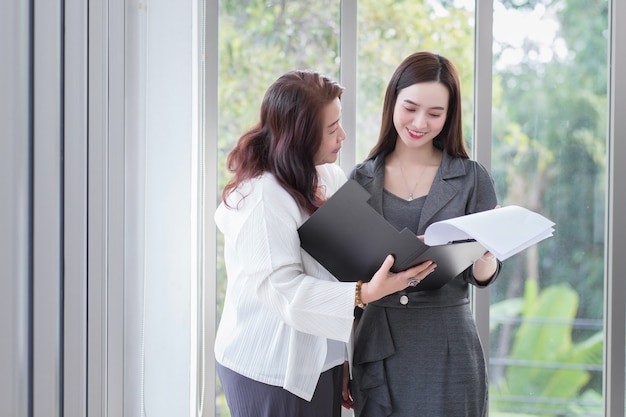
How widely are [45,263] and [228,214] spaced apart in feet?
2.01

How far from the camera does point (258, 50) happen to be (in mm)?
2279

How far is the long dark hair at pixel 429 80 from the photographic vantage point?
5.30 ft

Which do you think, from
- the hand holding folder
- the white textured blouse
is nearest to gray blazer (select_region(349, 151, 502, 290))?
the hand holding folder

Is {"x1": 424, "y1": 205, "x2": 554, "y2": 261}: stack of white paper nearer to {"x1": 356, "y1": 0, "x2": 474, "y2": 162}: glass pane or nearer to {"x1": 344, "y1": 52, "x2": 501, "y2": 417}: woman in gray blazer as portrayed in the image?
{"x1": 344, "y1": 52, "x2": 501, "y2": 417}: woman in gray blazer

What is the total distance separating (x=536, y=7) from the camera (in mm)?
2236

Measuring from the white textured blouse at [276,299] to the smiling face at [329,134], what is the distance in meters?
0.14

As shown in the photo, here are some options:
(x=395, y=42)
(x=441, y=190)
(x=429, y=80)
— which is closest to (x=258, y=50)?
(x=395, y=42)

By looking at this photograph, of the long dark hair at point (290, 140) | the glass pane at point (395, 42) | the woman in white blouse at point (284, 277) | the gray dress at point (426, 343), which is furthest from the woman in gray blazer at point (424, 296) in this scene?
the glass pane at point (395, 42)

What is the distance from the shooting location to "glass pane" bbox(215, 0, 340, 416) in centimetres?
227

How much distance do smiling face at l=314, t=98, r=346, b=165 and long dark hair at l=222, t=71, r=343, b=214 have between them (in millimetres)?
12

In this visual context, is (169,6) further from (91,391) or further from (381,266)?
(91,391)

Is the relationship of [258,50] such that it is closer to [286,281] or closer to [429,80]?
[429,80]

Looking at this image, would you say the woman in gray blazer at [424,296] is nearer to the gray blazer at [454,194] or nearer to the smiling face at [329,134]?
the gray blazer at [454,194]

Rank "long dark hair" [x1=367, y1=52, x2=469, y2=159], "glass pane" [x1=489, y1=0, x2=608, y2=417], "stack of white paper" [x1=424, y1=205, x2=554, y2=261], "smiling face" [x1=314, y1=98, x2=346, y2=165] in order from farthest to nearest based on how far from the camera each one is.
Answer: "glass pane" [x1=489, y1=0, x2=608, y2=417], "long dark hair" [x1=367, y1=52, x2=469, y2=159], "smiling face" [x1=314, y1=98, x2=346, y2=165], "stack of white paper" [x1=424, y1=205, x2=554, y2=261]
